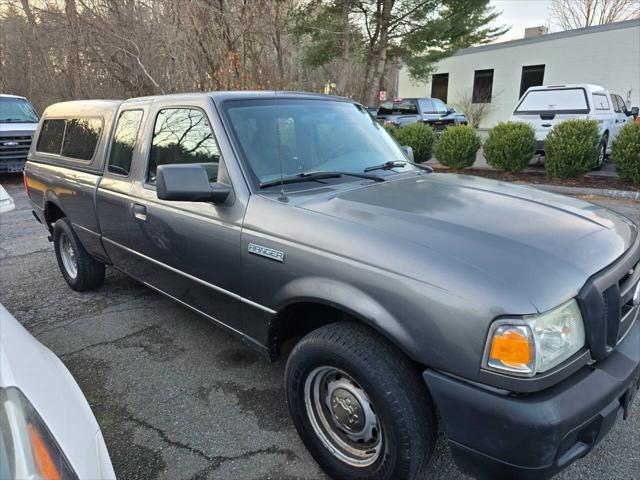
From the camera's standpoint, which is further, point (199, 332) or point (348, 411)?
point (199, 332)

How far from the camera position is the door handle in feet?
10.5

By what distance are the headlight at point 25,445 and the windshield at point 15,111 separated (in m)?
13.5

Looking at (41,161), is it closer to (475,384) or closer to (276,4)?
(475,384)

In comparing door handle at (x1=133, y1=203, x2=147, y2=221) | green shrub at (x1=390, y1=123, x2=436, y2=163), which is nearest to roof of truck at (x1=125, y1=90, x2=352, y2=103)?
door handle at (x1=133, y1=203, x2=147, y2=221)

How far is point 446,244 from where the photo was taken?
1.90 m

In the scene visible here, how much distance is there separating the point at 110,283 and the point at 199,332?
1.71 meters

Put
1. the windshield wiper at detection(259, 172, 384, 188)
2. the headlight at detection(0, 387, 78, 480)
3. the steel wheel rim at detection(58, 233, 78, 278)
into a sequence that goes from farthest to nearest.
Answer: the steel wheel rim at detection(58, 233, 78, 278) → the windshield wiper at detection(259, 172, 384, 188) → the headlight at detection(0, 387, 78, 480)

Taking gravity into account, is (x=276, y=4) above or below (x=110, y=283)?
above

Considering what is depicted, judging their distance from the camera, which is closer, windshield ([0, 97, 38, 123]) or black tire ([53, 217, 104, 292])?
black tire ([53, 217, 104, 292])

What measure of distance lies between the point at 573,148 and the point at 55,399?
→ 9615 millimetres

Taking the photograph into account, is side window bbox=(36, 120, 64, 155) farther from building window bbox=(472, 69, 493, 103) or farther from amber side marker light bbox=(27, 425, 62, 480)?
building window bbox=(472, 69, 493, 103)

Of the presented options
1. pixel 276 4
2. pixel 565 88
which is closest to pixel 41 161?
pixel 276 4

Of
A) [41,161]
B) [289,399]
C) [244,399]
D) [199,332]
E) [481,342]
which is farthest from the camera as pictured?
[41,161]

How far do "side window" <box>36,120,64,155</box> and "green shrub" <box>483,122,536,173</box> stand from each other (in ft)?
27.4
